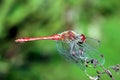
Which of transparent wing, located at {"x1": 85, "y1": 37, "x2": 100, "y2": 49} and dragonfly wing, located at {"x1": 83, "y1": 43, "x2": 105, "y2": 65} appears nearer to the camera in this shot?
dragonfly wing, located at {"x1": 83, "y1": 43, "x2": 105, "y2": 65}

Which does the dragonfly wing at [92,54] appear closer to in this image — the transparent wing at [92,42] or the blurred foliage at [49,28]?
the transparent wing at [92,42]

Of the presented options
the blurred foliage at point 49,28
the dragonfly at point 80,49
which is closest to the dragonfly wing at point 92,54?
the dragonfly at point 80,49

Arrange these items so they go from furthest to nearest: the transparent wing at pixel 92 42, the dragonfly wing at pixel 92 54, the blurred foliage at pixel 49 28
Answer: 1. the blurred foliage at pixel 49 28
2. the transparent wing at pixel 92 42
3. the dragonfly wing at pixel 92 54

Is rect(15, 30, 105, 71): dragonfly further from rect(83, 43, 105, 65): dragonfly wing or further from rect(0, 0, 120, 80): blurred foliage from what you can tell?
rect(0, 0, 120, 80): blurred foliage

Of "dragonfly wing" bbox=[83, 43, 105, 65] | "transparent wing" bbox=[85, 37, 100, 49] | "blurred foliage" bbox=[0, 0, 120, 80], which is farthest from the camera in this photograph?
"blurred foliage" bbox=[0, 0, 120, 80]

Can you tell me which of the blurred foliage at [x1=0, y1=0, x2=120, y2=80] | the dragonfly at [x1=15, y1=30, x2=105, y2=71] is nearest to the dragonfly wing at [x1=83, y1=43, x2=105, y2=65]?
the dragonfly at [x1=15, y1=30, x2=105, y2=71]

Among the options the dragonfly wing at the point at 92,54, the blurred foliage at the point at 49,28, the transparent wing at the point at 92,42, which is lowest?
the dragonfly wing at the point at 92,54

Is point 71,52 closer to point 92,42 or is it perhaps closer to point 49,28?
point 92,42

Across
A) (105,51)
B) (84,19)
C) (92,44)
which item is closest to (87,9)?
(84,19)
